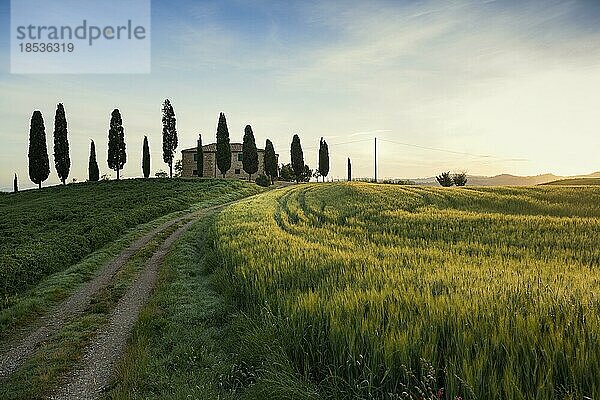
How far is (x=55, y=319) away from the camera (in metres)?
9.86

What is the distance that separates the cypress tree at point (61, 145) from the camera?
6819 centimetres

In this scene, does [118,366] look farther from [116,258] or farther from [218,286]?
[116,258]

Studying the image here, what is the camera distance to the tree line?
65.4m

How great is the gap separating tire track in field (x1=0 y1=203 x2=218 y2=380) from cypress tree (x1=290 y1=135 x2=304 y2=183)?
68749 millimetres

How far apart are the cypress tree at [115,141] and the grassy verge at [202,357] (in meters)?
69.5

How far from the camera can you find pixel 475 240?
47.7 ft

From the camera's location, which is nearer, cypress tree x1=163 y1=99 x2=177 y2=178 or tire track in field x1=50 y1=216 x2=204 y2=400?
tire track in field x1=50 y1=216 x2=204 y2=400

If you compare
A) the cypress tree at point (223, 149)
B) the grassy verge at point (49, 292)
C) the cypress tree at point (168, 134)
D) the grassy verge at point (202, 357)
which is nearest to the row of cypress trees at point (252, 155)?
the cypress tree at point (223, 149)

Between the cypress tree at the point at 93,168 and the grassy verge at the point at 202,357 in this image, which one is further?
the cypress tree at the point at 93,168

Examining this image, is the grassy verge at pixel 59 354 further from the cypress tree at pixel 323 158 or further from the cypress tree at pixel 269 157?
the cypress tree at pixel 323 158

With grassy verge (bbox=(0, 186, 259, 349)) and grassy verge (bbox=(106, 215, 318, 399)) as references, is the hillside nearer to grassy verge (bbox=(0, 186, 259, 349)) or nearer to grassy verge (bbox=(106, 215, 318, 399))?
grassy verge (bbox=(0, 186, 259, 349))

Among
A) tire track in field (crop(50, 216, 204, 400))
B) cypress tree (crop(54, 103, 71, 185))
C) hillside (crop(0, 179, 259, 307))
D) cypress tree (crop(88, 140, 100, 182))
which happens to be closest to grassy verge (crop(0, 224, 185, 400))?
tire track in field (crop(50, 216, 204, 400))

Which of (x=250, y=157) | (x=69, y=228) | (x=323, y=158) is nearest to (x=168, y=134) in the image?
(x=250, y=157)

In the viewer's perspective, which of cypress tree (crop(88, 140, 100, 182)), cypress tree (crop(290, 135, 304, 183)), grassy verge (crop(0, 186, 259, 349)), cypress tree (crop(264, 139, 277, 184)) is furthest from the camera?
cypress tree (crop(290, 135, 304, 183))
